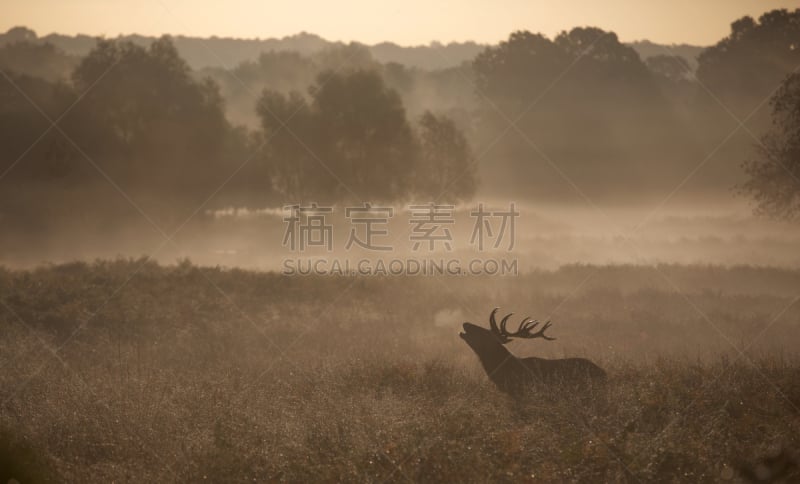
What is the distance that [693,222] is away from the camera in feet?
152

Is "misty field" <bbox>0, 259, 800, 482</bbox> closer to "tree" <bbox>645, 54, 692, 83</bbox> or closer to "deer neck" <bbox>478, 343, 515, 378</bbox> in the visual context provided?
"deer neck" <bbox>478, 343, 515, 378</bbox>

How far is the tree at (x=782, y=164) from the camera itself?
26641 millimetres

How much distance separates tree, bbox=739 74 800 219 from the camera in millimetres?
26641

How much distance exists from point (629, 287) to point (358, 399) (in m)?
15.4

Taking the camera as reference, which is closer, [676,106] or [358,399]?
[358,399]

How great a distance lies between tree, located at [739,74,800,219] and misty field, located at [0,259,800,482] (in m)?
5.79

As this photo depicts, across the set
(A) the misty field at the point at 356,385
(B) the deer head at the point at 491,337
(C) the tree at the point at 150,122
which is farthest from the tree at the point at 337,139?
(B) the deer head at the point at 491,337

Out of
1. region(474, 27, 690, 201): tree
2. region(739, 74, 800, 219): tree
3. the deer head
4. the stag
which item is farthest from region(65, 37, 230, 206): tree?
region(474, 27, 690, 201): tree

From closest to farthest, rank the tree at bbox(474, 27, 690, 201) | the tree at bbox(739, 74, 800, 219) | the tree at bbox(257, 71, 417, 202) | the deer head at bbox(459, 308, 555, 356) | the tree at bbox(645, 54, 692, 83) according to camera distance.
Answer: the deer head at bbox(459, 308, 555, 356), the tree at bbox(739, 74, 800, 219), the tree at bbox(257, 71, 417, 202), the tree at bbox(474, 27, 690, 201), the tree at bbox(645, 54, 692, 83)

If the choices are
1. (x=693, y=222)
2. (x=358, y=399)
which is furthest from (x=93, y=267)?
(x=693, y=222)

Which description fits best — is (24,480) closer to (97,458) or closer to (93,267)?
(97,458)

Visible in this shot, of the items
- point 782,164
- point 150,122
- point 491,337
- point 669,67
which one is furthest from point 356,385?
point 669,67

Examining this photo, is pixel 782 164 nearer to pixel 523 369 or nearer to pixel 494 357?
pixel 494 357

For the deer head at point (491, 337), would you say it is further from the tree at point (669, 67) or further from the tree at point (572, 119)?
the tree at point (669, 67)
